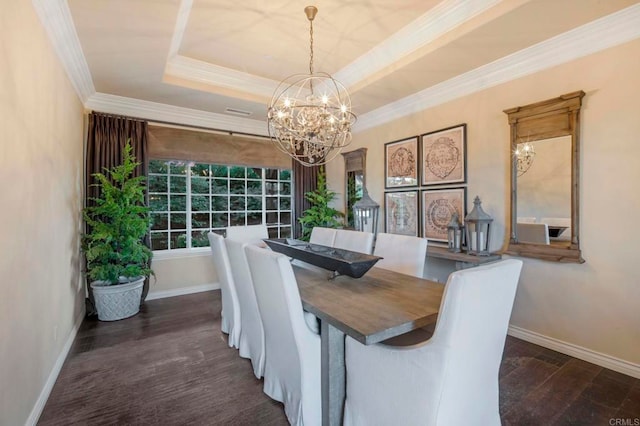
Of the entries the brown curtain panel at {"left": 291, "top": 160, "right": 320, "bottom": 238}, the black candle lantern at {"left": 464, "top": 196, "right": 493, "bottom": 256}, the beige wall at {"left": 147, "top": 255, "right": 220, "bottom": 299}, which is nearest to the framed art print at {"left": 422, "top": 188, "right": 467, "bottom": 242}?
the black candle lantern at {"left": 464, "top": 196, "right": 493, "bottom": 256}

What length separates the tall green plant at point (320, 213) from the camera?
203 inches

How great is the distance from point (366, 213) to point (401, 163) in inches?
34.1

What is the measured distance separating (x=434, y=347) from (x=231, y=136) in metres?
4.44

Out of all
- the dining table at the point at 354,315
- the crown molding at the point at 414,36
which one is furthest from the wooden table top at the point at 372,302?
the crown molding at the point at 414,36

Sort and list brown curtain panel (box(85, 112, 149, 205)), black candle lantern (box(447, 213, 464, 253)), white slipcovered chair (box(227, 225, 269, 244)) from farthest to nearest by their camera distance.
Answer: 1. brown curtain panel (box(85, 112, 149, 205))
2. white slipcovered chair (box(227, 225, 269, 244))
3. black candle lantern (box(447, 213, 464, 253))

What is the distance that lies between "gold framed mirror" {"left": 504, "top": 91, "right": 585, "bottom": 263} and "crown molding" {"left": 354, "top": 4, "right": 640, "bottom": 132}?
37 centimetres

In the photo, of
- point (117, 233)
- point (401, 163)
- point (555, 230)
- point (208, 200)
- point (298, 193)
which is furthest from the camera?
point (298, 193)

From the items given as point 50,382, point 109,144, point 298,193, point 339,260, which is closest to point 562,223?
point 339,260

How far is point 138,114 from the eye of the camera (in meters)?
4.11

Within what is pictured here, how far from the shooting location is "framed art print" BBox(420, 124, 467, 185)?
3.45 metres

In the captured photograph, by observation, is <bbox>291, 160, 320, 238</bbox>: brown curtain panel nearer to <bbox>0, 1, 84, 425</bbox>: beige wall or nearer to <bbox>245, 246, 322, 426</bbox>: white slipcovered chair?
<bbox>0, 1, 84, 425</bbox>: beige wall

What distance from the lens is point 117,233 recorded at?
3438mm

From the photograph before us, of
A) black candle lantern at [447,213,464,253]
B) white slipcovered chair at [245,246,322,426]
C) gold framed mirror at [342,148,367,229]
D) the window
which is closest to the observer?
white slipcovered chair at [245,246,322,426]

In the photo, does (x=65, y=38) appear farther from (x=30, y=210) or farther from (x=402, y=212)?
(x=402, y=212)
